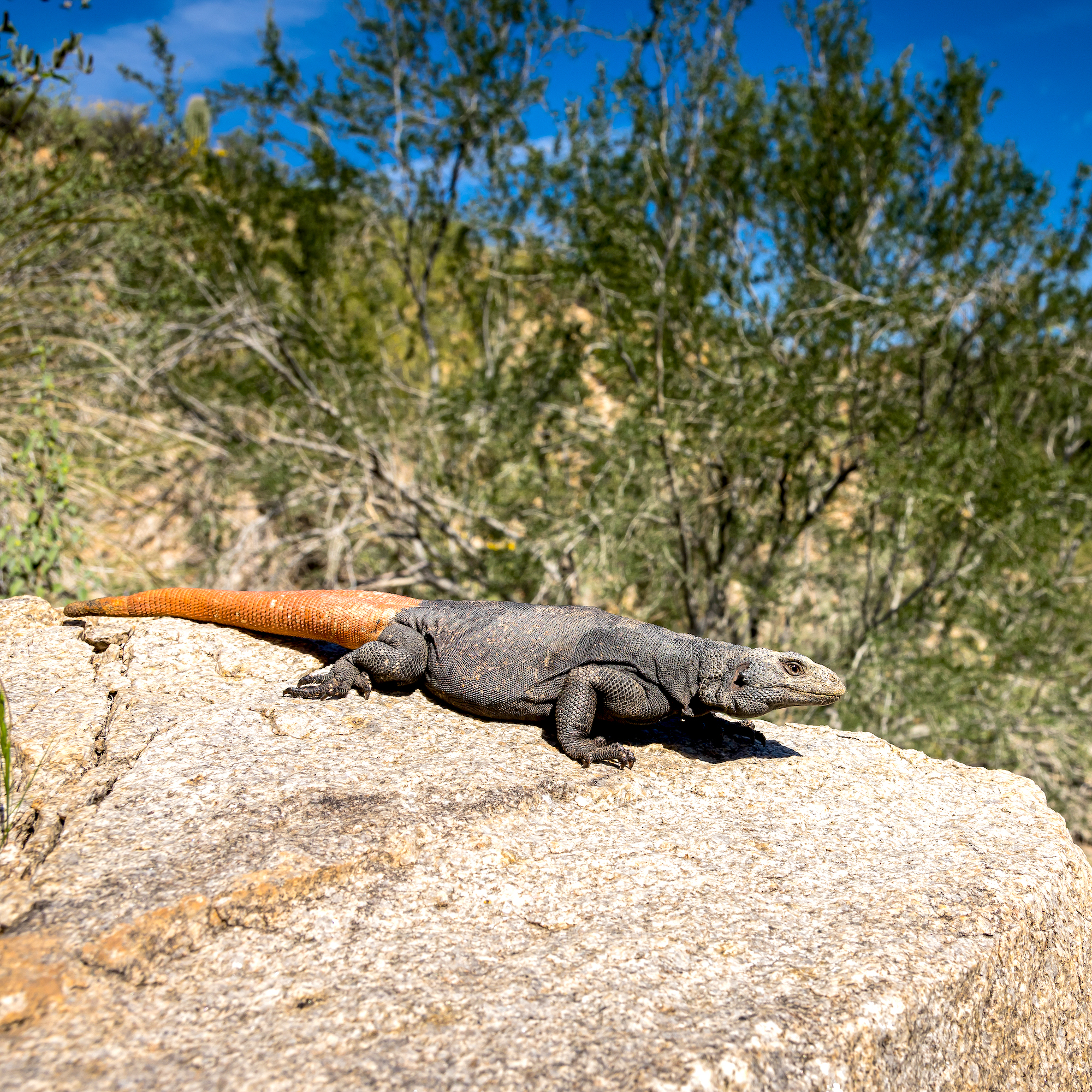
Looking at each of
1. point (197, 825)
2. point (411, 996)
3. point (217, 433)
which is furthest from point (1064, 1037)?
point (217, 433)

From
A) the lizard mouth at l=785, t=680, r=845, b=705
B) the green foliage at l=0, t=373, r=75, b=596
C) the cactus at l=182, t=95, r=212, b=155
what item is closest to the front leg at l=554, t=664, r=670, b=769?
the lizard mouth at l=785, t=680, r=845, b=705

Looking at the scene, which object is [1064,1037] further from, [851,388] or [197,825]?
[851,388]

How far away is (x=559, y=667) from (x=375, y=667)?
0.72m

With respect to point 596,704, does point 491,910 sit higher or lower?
lower

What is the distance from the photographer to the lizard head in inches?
119

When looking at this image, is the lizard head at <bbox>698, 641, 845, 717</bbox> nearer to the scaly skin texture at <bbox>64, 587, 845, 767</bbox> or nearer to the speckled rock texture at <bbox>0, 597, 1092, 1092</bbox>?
the scaly skin texture at <bbox>64, 587, 845, 767</bbox>

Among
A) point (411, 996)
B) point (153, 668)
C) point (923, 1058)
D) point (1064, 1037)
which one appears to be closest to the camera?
point (411, 996)

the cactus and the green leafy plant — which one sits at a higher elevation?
the cactus

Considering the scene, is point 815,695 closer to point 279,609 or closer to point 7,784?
point 279,609

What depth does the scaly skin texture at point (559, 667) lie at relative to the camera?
3.04 m

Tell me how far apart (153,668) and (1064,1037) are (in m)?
3.25

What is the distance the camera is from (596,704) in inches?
122

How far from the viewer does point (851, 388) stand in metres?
6.98

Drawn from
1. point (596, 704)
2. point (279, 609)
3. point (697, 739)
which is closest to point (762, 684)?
point (697, 739)
